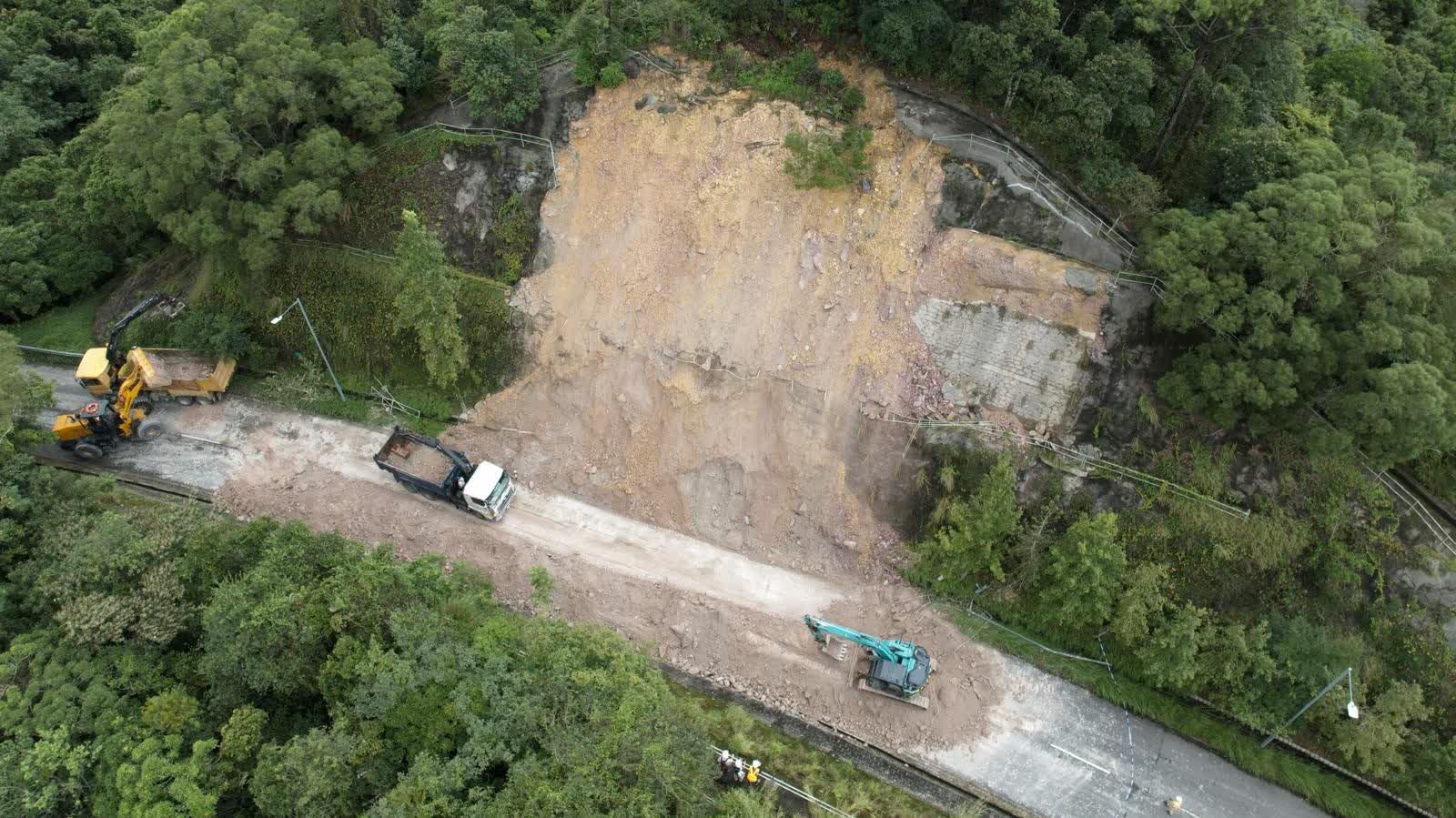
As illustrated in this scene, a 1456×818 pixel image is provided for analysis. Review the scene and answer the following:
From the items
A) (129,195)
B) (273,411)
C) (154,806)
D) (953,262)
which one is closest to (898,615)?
(953,262)

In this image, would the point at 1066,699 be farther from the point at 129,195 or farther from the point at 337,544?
the point at 129,195

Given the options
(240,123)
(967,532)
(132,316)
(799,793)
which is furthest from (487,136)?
(799,793)

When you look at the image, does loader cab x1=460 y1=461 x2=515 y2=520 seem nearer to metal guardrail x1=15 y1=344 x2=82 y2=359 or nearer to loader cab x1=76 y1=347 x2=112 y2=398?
loader cab x1=76 y1=347 x2=112 y2=398

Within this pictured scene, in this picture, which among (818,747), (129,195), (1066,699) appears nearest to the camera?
(818,747)

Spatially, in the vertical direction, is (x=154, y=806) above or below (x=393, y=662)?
below

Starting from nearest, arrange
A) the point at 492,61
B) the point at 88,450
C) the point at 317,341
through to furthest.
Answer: the point at 88,450, the point at 492,61, the point at 317,341

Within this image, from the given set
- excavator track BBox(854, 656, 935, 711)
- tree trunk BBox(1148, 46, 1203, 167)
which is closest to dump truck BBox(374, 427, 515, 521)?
excavator track BBox(854, 656, 935, 711)

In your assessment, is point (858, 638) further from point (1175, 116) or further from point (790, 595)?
point (1175, 116)

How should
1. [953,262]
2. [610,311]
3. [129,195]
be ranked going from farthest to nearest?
1. [129,195]
2. [610,311]
3. [953,262]
